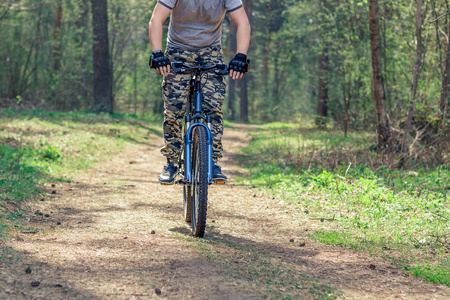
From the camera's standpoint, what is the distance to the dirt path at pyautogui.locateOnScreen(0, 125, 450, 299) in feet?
9.38

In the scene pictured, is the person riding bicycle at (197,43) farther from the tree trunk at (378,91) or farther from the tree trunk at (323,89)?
the tree trunk at (323,89)

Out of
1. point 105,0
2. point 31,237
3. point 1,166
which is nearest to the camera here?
point 31,237

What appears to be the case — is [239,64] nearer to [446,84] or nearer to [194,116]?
[194,116]

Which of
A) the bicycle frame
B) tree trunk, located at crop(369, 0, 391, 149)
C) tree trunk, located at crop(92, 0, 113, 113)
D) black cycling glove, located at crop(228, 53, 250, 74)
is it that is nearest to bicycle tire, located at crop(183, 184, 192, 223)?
the bicycle frame

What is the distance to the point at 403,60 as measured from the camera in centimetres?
1155

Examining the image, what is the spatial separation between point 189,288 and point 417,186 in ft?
15.8

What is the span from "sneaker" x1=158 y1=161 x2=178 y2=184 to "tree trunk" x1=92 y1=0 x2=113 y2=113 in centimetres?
1324

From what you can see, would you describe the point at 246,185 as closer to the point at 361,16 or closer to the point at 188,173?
the point at 188,173

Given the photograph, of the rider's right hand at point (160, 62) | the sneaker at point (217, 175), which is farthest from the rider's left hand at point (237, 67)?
the sneaker at point (217, 175)

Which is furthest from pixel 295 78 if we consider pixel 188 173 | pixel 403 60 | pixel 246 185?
pixel 188 173

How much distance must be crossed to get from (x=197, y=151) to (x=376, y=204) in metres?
2.65

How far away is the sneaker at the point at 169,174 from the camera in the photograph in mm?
4645

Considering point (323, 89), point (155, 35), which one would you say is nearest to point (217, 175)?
point (155, 35)

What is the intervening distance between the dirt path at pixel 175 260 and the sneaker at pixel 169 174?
0.46m
